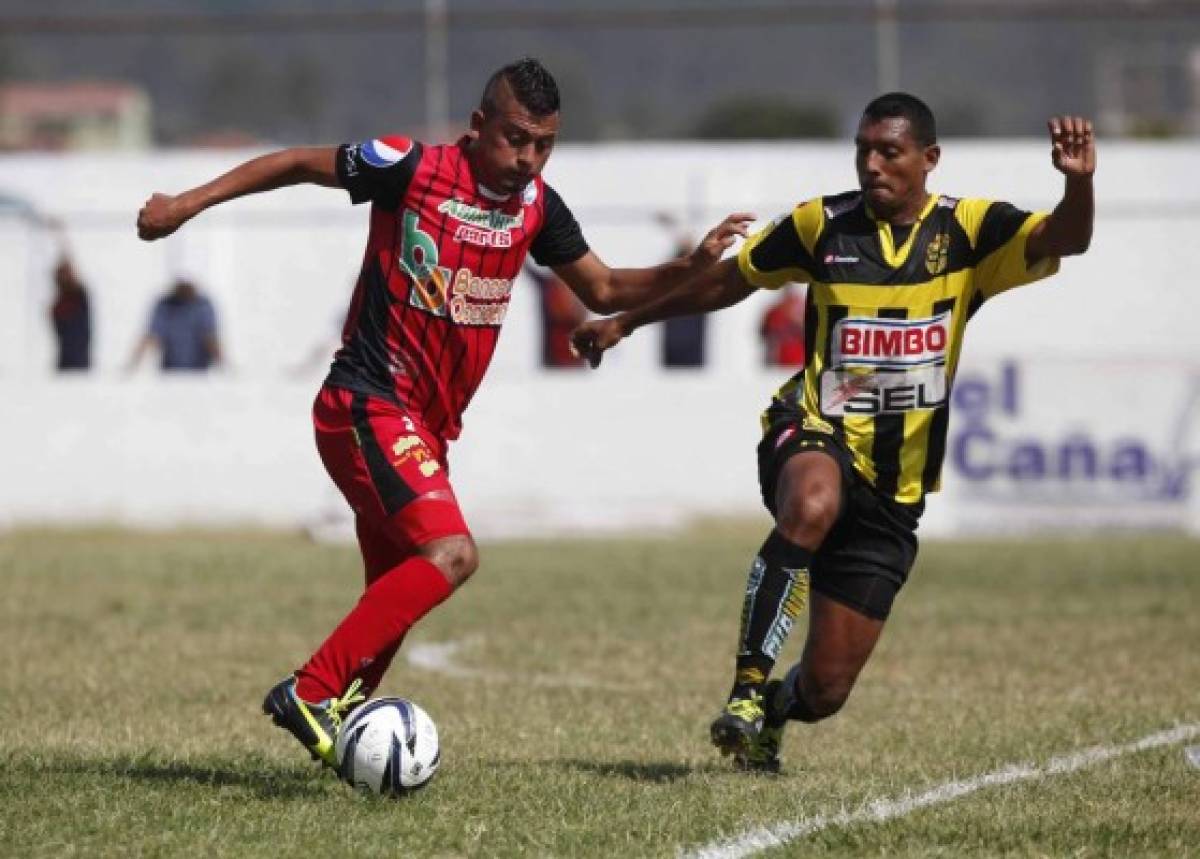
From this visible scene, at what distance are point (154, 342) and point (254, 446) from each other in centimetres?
379

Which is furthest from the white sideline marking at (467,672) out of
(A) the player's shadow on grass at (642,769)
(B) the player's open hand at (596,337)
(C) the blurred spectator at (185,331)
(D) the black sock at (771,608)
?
(C) the blurred spectator at (185,331)

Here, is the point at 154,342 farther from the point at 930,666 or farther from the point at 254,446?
the point at 930,666

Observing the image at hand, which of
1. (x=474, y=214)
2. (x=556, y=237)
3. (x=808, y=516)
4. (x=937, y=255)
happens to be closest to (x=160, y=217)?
(x=474, y=214)

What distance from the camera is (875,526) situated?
24.2 ft

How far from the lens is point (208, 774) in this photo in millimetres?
7113

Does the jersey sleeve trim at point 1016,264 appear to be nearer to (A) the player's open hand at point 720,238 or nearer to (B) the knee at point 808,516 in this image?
(A) the player's open hand at point 720,238

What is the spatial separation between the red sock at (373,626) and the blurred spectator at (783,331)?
1376cm

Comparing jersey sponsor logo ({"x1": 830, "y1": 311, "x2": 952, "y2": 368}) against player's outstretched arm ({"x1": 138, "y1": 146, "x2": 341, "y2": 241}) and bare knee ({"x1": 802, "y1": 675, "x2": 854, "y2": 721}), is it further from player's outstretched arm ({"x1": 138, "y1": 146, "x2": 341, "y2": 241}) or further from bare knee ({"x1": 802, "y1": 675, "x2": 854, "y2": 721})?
player's outstretched arm ({"x1": 138, "y1": 146, "x2": 341, "y2": 241})

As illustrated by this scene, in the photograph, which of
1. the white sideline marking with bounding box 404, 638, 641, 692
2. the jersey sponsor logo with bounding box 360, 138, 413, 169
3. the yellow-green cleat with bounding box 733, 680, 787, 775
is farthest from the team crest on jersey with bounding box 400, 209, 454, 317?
the white sideline marking with bounding box 404, 638, 641, 692

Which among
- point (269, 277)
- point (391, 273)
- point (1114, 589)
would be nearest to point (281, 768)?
point (391, 273)

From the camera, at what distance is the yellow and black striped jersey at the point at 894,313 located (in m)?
7.22

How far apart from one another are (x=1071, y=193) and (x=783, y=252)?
97 cm

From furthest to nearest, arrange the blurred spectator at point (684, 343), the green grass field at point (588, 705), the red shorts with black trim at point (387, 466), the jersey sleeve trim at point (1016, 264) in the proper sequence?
the blurred spectator at point (684, 343), the jersey sleeve trim at point (1016, 264), the red shorts with black trim at point (387, 466), the green grass field at point (588, 705)

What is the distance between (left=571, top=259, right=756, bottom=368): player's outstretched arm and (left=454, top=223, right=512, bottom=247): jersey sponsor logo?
24.1 inches
